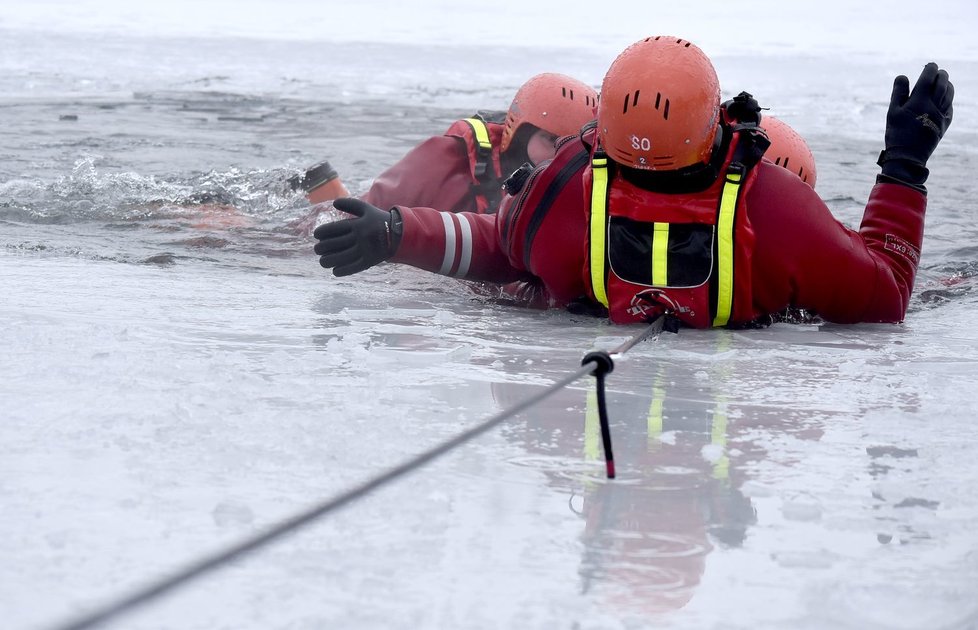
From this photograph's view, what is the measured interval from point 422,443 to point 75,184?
167 inches

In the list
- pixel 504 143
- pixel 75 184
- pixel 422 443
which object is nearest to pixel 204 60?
pixel 75 184

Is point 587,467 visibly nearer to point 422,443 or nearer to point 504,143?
point 422,443

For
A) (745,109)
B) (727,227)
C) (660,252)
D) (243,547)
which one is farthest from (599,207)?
(243,547)

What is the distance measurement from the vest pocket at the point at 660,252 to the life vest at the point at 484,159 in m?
1.39

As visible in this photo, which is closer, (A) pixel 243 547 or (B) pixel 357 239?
(A) pixel 243 547

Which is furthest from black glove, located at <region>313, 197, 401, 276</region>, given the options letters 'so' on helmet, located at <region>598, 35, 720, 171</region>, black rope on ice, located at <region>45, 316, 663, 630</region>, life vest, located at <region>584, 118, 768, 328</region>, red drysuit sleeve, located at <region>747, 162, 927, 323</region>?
black rope on ice, located at <region>45, 316, 663, 630</region>

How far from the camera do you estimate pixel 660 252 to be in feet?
9.23

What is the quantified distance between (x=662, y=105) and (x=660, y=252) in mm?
376

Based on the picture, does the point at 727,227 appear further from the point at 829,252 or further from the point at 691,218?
the point at 829,252

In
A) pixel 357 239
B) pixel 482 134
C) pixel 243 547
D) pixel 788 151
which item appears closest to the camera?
pixel 243 547

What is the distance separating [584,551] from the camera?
1.57 meters

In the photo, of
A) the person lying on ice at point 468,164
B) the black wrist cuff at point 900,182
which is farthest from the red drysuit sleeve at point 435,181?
the black wrist cuff at point 900,182

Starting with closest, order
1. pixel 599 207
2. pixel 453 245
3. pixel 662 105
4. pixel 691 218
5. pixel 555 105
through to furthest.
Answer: pixel 662 105, pixel 691 218, pixel 599 207, pixel 453 245, pixel 555 105

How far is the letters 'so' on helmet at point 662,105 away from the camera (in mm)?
2650
